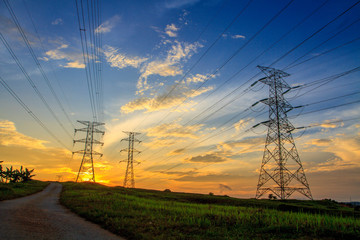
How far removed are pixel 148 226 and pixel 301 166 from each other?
115 feet

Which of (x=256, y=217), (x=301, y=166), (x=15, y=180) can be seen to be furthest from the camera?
(x=15, y=180)

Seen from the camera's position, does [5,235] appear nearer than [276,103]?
Yes

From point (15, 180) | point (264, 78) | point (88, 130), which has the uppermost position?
point (264, 78)

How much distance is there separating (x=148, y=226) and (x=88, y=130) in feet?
203

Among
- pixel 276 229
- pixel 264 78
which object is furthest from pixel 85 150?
pixel 276 229

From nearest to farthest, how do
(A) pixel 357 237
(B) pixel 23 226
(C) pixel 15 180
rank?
1. (A) pixel 357 237
2. (B) pixel 23 226
3. (C) pixel 15 180

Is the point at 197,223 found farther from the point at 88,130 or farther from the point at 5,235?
the point at 88,130

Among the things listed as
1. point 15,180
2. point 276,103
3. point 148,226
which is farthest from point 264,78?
point 15,180

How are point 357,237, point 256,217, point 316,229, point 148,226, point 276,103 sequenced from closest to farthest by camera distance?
point 357,237
point 316,229
point 148,226
point 256,217
point 276,103

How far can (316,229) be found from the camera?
936 centimetres

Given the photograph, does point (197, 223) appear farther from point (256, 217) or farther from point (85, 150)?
point (85, 150)

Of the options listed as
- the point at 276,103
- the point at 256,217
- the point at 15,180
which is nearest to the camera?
the point at 256,217

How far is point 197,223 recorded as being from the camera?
11.6 metres

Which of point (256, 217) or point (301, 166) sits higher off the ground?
point (301, 166)
